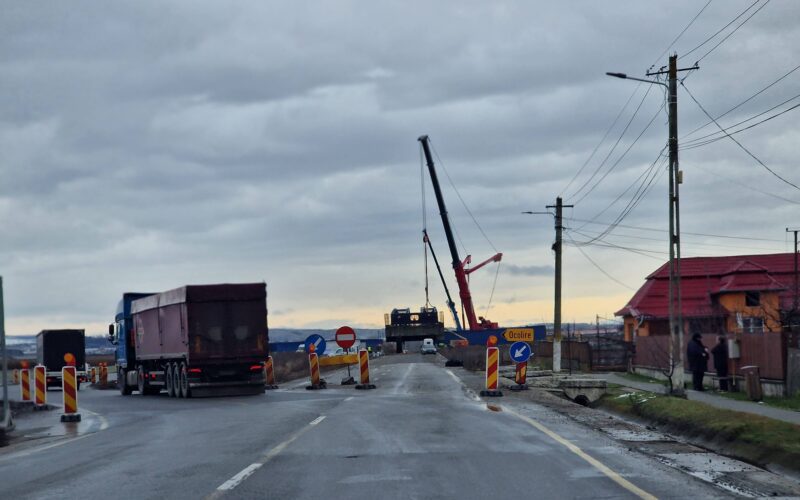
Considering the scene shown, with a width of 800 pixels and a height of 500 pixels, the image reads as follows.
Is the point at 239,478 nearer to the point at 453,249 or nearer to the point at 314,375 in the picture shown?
the point at 314,375

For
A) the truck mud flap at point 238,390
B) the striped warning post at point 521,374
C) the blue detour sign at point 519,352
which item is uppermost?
the blue detour sign at point 519,352

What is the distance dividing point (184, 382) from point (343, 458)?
20001mm

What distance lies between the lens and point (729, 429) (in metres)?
16.6

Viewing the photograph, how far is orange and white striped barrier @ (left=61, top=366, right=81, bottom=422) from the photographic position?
24031 mm

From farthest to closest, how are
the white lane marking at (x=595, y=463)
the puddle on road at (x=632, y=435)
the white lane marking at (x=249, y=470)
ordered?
the puddle on road at (x=632, y=435)
the white lane marking at (x=249, y=470)
the white lane marking at (x=595, y=463)

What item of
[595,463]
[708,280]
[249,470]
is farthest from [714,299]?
[249,470]

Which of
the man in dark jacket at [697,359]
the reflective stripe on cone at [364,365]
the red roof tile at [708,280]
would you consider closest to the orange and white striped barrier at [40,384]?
the reflective stripe on cone at [364,365]

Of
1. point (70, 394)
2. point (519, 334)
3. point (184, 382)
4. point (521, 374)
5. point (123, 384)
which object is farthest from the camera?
point (123, 384)

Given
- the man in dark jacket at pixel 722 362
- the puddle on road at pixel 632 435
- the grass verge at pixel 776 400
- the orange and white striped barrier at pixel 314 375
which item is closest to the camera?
the puddle on road at pixel 632 435

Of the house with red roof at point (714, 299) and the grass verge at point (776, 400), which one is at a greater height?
the house with red roof at point (714, 299)

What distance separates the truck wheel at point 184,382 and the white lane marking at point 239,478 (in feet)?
64.7

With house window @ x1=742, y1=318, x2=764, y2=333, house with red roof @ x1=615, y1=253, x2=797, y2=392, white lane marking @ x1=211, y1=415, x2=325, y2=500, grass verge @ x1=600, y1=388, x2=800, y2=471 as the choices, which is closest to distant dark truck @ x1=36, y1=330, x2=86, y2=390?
house with red roof @ x1=615, y1=253, x2=797, y2=392

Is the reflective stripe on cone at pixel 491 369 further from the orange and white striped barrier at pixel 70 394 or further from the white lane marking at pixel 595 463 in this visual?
the orange and white striped barrier at pixel 70 394

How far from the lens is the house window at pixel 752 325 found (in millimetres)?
51200
